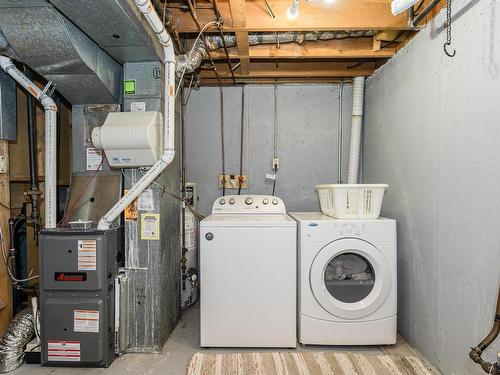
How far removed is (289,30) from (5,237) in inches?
98.8

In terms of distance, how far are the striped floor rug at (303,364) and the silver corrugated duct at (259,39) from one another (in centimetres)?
208

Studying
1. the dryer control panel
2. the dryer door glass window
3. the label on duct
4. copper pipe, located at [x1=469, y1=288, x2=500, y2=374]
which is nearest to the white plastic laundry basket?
the dryer door glass window

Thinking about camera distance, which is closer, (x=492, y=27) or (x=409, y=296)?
(x=492, y=27)

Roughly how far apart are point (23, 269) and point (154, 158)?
1.63 metres

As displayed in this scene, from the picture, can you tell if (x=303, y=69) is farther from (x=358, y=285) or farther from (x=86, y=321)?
(x=86, y=321)

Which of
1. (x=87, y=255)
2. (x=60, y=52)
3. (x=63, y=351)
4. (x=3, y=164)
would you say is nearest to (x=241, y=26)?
(x=60, y=52)

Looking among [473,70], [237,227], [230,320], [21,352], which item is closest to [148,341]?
[230,320]

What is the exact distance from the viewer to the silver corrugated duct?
2307mm

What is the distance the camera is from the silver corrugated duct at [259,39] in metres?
2.31

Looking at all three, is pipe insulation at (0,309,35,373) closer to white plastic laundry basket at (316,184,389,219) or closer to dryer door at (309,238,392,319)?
dryer door at (309,238,392,319)

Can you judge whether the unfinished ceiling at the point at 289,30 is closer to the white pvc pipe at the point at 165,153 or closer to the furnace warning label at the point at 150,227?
the white pvc pipe at the point at 165,153

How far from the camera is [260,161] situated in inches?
125

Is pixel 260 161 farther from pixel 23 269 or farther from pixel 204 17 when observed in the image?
pixel 23 269

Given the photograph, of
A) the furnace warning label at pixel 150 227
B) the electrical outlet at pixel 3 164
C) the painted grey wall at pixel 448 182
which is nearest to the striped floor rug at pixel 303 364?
the painted grey wall at pixel 448 182
